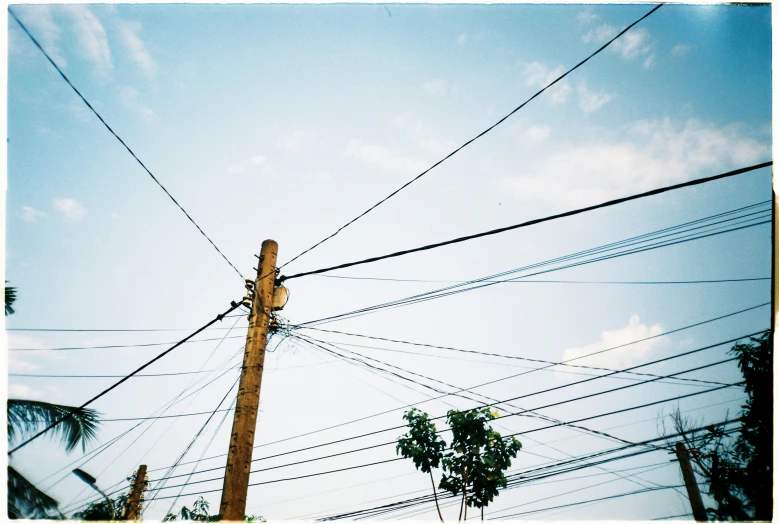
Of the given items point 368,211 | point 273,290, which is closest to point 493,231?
point 368,211

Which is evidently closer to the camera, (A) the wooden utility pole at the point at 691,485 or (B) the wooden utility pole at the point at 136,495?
(A) the wooden utility pole at the point at 691,485

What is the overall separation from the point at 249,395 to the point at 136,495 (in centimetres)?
1225

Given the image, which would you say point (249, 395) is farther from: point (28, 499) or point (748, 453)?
point (748, 453)

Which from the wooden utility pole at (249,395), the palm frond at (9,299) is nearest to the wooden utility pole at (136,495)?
the palm frond at (9,299)

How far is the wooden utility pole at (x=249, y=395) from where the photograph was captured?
3.72 m

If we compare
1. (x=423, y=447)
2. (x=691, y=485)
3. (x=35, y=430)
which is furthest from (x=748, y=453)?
(x=35, y=430)

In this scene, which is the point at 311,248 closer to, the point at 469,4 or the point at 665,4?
the point at 469,4

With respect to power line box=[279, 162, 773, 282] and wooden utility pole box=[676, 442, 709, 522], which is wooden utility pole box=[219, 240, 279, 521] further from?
wooden utility pole box=[676, 442, 709, 522]

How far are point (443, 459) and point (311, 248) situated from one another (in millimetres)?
8084

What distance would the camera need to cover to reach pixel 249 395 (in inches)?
166

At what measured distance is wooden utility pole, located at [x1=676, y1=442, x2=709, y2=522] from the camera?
8.49m

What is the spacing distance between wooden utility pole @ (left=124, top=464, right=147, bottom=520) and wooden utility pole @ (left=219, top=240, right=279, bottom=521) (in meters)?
11.2

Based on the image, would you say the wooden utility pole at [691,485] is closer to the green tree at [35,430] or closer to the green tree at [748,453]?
the green tree at [748,453]

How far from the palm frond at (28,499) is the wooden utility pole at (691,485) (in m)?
12.4
